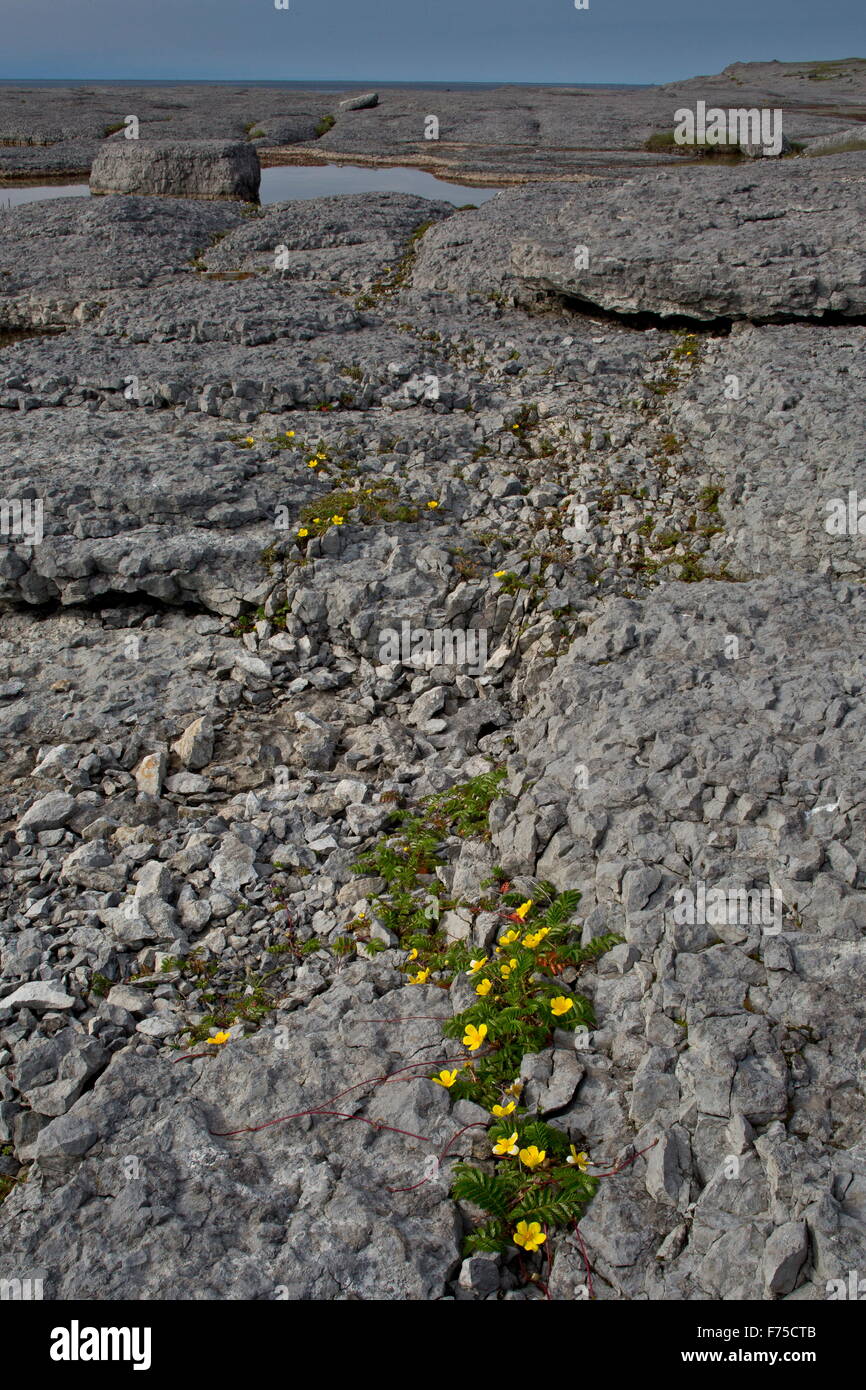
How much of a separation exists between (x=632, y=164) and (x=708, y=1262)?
3925 cm

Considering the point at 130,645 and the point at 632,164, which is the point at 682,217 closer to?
→ the point at 130,645

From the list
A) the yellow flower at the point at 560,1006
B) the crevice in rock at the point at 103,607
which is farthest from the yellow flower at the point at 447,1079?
the crevice in rock at the point at 103,607

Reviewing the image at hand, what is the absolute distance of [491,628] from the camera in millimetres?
7973

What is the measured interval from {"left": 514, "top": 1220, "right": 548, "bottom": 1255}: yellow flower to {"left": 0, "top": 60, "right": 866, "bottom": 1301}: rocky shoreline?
0.14 m

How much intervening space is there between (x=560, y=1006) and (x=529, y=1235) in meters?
1.07

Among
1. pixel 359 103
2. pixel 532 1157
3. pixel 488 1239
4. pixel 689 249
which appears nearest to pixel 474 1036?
pixel 532 1157

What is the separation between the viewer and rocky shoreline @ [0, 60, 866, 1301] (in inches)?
149

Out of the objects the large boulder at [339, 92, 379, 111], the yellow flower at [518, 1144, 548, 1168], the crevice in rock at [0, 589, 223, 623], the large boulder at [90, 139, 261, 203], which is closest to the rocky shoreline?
the crevice in rock at [0, 589, 223, 623]

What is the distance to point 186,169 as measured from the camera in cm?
2658

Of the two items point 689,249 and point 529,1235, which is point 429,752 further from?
point 689,249

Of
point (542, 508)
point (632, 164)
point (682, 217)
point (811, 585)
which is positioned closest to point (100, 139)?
point (632, 164)

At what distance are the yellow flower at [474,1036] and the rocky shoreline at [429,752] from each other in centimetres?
12

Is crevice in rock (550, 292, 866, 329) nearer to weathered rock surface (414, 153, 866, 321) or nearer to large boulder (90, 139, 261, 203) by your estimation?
weathered rock surface (414, 153, 866, 321)

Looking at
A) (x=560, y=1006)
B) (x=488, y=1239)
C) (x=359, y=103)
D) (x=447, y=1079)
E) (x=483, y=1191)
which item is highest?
(x=359, y=103)
